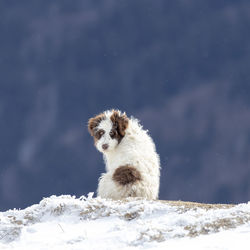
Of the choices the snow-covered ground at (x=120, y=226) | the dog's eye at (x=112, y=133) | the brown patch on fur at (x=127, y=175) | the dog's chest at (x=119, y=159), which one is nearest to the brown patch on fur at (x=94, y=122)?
the dog's eye at (x=112, y=133)

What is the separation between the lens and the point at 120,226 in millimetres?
7227

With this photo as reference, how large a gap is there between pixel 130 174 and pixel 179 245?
3947 millimetres

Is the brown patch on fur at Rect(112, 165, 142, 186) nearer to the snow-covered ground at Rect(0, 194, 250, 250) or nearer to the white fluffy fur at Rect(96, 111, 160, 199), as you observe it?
the white fluffy fur at Rect(96, 111, 160, 199)

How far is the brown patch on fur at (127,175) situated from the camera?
33.1ft

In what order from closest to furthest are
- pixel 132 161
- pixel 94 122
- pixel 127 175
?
pixel 127 175 < pixel 132 161 < pixel 94 122

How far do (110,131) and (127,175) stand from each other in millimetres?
1294

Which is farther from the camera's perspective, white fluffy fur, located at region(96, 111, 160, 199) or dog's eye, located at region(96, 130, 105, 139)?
dog's eye, located at region(96, 130, 105, 139)

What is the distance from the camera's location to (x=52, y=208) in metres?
8.12

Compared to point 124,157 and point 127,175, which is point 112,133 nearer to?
point 124,157

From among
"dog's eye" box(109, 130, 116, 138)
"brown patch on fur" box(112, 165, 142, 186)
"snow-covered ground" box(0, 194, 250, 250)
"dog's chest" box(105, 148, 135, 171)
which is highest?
"dog's eye" box(109, 130, 116, 138)

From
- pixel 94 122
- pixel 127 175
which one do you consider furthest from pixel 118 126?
pixel 127 175

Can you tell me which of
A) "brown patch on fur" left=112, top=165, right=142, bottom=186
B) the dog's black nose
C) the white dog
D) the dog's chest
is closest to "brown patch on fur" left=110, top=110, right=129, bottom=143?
the white dog

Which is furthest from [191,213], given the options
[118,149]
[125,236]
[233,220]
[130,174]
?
[118,149]

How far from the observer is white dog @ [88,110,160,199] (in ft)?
33.2
